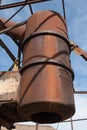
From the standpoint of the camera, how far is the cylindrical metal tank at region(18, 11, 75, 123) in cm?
639

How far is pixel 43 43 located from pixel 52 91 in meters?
1.50

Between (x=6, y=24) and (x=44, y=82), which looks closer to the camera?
(x=44, y=82)

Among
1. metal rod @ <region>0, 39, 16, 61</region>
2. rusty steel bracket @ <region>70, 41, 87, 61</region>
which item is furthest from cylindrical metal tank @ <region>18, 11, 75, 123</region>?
metal rod @ <region>0, 39, 16, 61</region>

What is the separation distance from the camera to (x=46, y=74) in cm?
667

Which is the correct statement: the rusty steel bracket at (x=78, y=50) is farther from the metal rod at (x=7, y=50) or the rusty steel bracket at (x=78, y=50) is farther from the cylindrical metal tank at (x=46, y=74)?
the metal rod at (x=7, y=50)

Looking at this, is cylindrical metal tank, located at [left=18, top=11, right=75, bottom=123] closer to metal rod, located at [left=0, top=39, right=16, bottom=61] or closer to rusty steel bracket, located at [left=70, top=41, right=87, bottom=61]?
rusty steel bracket, located at [left=70, top=41, right=87, bottom=61]

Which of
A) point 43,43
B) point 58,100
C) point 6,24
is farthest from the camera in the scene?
point 6,24

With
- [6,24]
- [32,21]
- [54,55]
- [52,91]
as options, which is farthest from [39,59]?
[6,24]

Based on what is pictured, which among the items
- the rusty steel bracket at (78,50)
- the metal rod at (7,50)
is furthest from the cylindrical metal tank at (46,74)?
the metal rod at (7,50)

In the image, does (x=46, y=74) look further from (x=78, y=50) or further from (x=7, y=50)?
(x=7, y=50)

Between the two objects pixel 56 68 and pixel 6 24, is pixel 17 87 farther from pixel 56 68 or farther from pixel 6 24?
pixel 6 24

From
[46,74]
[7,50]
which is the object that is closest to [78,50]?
[7,50]

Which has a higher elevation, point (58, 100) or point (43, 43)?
point (43, 43)

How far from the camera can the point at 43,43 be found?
734 cm
